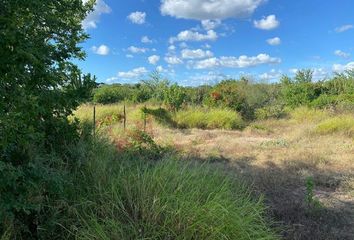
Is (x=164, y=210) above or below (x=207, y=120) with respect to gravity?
above

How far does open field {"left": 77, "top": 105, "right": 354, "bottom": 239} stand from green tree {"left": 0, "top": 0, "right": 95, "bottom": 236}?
234cm

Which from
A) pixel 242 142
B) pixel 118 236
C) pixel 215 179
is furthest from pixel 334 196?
pixel 242 142

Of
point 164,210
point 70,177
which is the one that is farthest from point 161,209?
point 70,177

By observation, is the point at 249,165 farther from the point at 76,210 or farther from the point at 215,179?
the point at 76,210

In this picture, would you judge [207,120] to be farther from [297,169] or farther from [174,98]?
[297,169]

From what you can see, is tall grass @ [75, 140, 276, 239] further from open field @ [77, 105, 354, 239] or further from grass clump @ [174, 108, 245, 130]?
grass clump @ [174, 108, 245, 130]

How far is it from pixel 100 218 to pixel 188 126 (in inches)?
473

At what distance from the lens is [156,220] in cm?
366

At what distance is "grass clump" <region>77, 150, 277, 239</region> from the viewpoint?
3543 mm

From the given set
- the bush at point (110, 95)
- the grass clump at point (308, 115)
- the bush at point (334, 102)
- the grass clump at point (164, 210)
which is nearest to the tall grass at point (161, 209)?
the grass clump at point (164, 210)

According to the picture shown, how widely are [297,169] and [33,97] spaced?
5.48 meters

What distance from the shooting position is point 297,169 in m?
7.50

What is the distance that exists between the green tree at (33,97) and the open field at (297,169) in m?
2.34

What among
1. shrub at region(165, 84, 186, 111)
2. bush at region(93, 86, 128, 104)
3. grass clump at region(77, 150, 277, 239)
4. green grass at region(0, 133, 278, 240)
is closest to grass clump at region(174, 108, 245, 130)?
shrub at region(165, 84, 186, 111)
